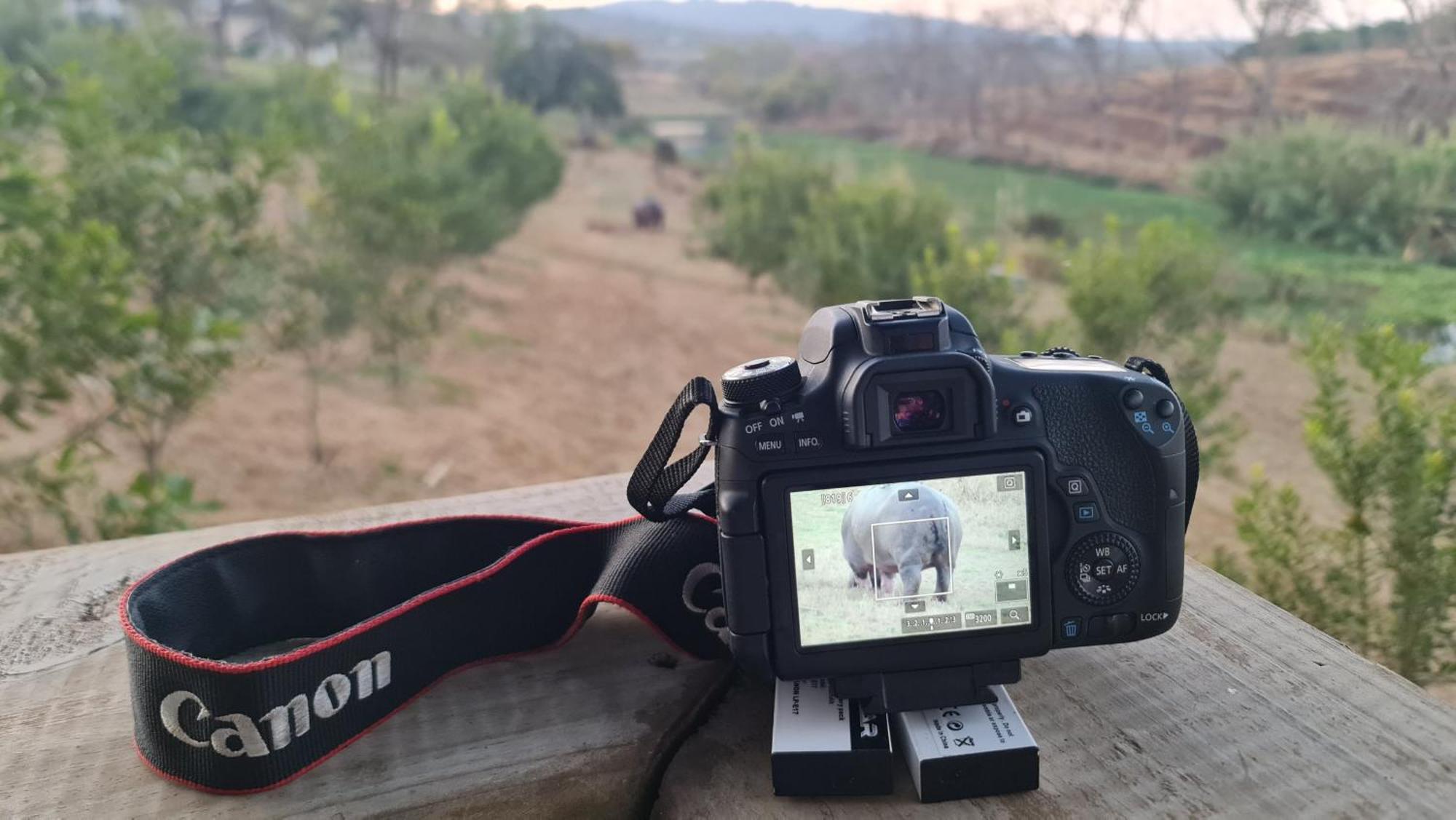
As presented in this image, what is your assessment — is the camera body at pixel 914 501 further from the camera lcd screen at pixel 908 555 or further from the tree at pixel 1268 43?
the tree at pixel 1268 43

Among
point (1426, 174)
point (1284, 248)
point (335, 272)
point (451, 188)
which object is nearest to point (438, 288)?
point (451, 188)

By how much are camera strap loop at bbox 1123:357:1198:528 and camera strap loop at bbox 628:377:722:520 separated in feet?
1.14

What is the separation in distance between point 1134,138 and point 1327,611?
2970 mm

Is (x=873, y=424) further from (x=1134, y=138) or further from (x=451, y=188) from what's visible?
(x=451, y=188)

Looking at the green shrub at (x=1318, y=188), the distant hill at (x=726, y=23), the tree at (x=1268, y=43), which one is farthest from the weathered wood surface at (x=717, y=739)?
the distant hill at (x=726, y=23)

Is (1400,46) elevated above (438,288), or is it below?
above

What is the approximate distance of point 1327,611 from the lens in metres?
2.04

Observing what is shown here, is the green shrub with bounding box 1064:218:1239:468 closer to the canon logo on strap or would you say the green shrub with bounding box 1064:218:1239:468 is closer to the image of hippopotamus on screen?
the image of hippopotamus on screen

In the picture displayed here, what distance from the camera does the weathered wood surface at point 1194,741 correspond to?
0.75m

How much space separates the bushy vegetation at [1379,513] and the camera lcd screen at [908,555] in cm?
124

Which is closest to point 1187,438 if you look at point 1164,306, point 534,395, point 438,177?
point 1164,306

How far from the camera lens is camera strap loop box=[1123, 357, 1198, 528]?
2.86 ft

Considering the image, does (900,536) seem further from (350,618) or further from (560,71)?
(560,71)

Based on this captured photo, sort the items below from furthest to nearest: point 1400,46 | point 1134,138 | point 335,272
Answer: point 1134,138, point 335,272, point 1400,46
